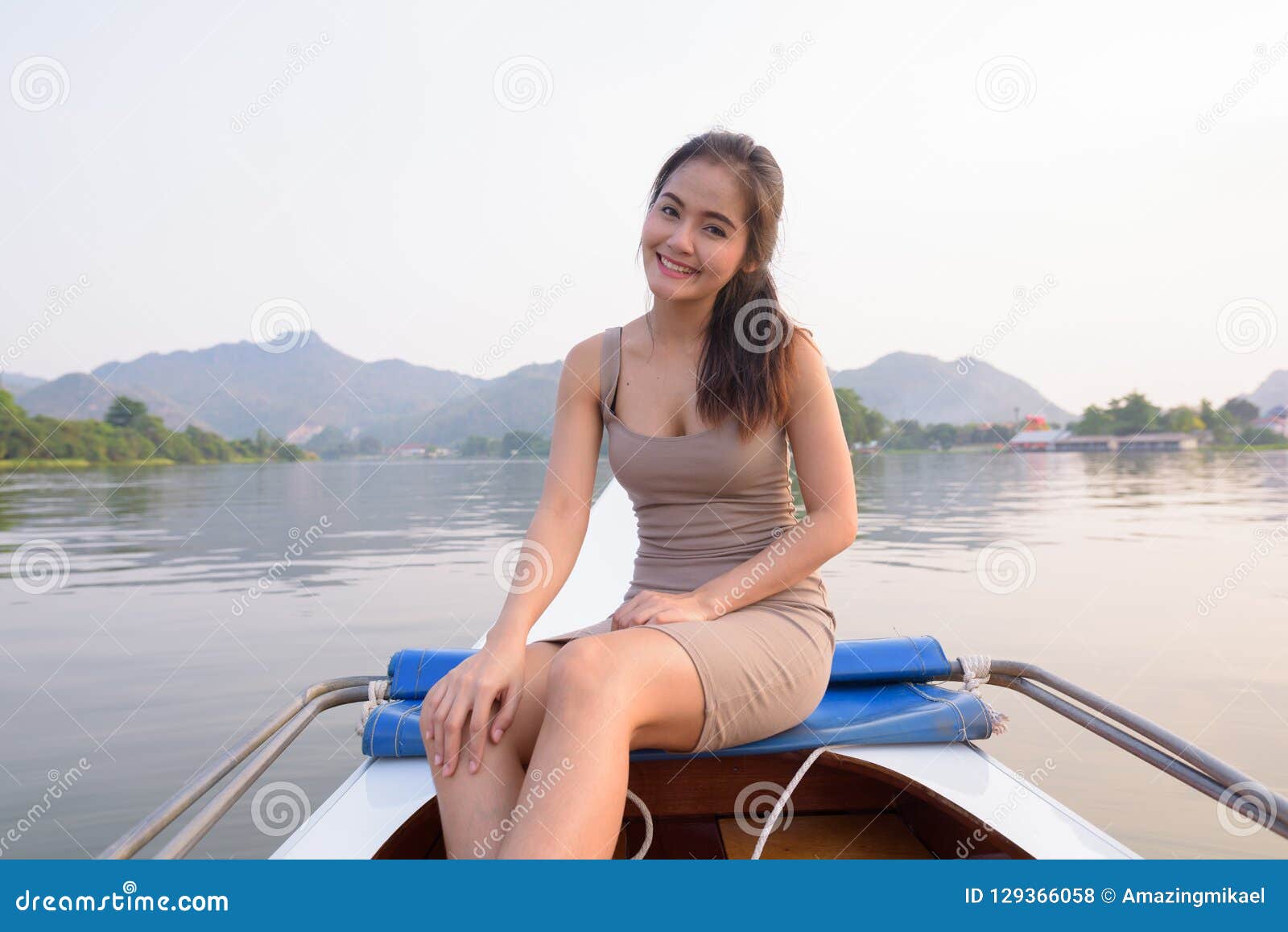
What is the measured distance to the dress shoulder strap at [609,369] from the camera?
5.97 feet

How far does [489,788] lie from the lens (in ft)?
4.26

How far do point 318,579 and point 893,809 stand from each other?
5.76 meters

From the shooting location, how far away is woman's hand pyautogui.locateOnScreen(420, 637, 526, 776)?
1.32m

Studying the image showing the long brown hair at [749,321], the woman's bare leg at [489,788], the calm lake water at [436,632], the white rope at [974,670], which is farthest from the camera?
the calm lake water at [436,632]

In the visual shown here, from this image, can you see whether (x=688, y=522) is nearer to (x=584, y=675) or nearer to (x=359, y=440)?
(x=584, y=675)

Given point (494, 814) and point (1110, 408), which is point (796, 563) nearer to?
point (494, 814)

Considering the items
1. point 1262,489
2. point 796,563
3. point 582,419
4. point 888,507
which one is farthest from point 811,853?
point 1262,489

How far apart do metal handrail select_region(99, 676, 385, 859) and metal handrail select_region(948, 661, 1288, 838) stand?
125cm

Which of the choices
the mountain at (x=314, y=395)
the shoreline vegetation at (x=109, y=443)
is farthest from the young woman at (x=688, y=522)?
the shoreline vegetation at (x=109, y=443)

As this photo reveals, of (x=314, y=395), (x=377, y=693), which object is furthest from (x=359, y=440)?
(x=377, y=693)

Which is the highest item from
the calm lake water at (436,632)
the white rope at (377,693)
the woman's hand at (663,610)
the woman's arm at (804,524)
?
the woman's arm at (804,524)

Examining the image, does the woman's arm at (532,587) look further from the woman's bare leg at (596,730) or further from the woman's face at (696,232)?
the woman's face at (696,232)

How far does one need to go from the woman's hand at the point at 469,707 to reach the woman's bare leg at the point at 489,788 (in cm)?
1
